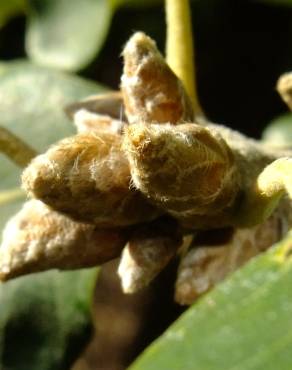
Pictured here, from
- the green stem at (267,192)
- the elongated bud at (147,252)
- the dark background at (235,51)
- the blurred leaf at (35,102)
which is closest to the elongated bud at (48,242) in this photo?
the elongated bud at (147,252)

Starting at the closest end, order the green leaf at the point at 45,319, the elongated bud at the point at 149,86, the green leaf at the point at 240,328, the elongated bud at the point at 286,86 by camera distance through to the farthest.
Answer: the green leaf at the point at 240,328 → the elongated bud at the point at 149,86 → the elongated bud at the point at 286,86 → the green leaf at the point at 45,319

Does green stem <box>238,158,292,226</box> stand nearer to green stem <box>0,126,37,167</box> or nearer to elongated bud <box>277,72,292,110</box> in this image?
elongated bud <box>277,72,292,110</box>

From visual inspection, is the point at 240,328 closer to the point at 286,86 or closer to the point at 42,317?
the point at 286,86

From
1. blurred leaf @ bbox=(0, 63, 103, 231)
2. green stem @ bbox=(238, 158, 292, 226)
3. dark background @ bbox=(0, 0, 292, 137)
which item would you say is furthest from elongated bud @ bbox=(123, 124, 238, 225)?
dark background @ bbox=(0, 0, 292, 137)

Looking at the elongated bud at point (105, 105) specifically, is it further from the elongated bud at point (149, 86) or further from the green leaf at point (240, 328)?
the green leaf at point (240, 328)

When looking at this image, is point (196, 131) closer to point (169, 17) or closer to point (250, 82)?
point (169, 17)
